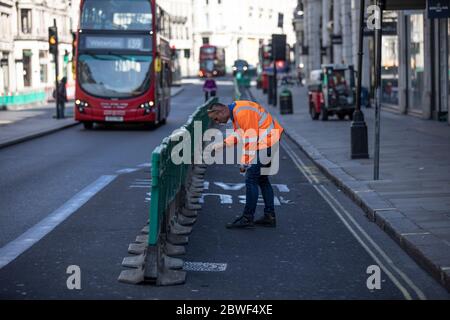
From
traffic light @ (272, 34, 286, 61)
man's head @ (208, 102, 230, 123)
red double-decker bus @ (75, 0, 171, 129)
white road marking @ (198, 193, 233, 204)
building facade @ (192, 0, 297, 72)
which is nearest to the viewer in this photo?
man's head @ (208, 102, 230, 123)

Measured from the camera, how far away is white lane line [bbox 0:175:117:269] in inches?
369

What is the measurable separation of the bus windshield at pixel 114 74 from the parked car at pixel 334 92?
22.7ft

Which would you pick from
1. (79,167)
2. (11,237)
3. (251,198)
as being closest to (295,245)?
(251,198)

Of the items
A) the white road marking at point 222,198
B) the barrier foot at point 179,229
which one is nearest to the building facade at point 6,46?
the white road marking at point 222,198

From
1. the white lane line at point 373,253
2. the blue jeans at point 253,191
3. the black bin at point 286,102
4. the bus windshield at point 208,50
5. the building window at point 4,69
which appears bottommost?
the white lane line at point 373,253

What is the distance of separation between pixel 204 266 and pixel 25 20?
3041 inches

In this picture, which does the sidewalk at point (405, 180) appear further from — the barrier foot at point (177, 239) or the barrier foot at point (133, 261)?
the barrier foot at point (133, 261)

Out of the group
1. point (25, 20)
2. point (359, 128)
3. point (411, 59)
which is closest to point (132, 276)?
point (359, 128)

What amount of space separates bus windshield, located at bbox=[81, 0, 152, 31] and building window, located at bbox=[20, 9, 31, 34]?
5431 centimetres

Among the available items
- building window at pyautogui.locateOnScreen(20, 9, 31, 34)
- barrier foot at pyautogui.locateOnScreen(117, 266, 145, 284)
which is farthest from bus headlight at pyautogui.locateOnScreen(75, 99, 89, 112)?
building window at pyautogui.locateOnScreen(20, 9, 31, 34)

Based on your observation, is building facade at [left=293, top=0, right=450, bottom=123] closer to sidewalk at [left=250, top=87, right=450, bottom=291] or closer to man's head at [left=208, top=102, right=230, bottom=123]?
sidewalk at [left=250, top=87, right=450, bottom=291]

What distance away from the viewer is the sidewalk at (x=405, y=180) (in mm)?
9398

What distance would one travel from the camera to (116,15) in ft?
97.7

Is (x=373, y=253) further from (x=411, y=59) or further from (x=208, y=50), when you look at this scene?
(x=208, y=50)
